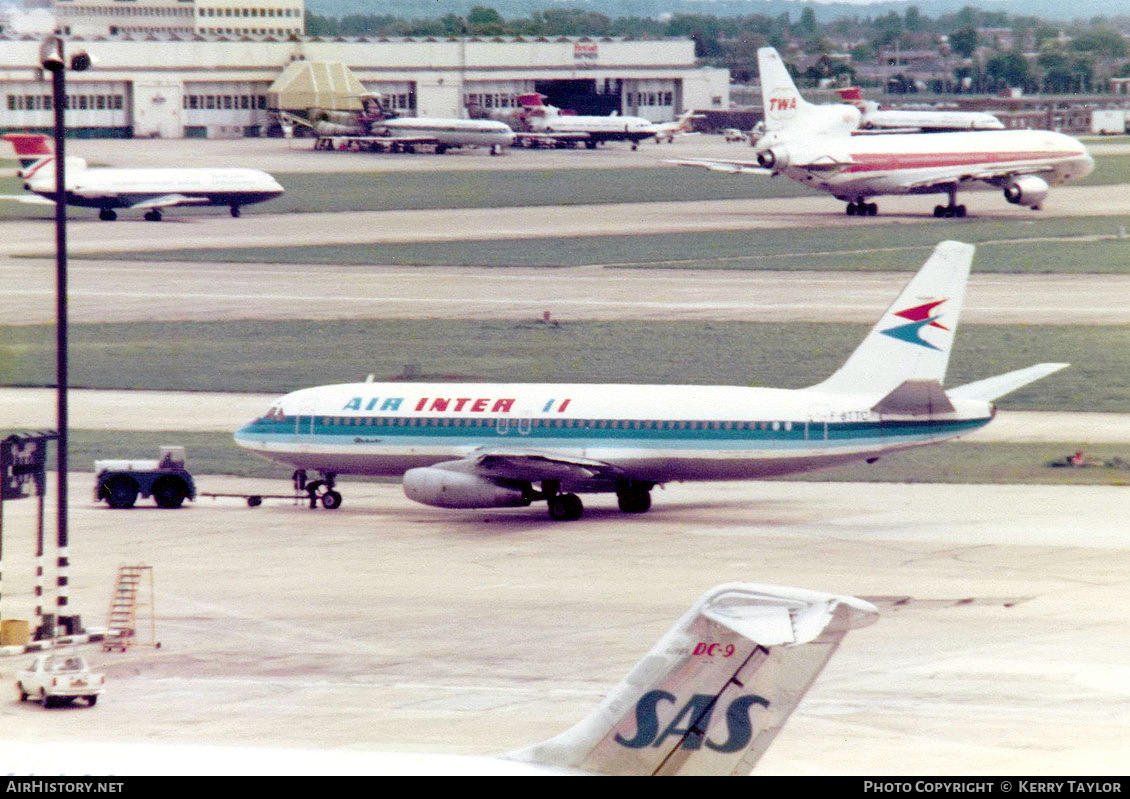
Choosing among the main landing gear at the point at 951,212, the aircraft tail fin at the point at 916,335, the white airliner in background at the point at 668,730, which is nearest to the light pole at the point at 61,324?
the white airliner in background at the point at 668,730

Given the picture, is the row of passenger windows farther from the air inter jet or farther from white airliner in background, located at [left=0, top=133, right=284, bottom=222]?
white airliner in background, located at [left=0, top=133, right=284, bottom=222]

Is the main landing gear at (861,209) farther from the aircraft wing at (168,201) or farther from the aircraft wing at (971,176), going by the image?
the aircraft wing at (168,201)

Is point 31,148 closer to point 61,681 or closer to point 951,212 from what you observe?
point 951,212

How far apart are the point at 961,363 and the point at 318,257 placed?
5264cm

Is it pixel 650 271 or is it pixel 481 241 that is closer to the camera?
pixel 650 271

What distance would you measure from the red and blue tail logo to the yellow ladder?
21860mm

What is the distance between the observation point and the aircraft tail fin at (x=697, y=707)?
1738 cm

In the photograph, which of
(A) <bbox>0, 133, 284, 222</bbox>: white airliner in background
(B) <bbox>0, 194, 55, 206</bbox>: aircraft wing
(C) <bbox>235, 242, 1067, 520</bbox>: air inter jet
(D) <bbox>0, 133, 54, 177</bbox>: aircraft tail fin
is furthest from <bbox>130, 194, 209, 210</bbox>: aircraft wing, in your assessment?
(C) <bbox>235, 242, 1067, 520</bbox>: air inter jet

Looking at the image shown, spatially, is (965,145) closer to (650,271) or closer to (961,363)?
(650,271)

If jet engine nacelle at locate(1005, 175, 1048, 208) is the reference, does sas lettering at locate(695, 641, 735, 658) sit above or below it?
below

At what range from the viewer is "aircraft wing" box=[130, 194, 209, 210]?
461 feet

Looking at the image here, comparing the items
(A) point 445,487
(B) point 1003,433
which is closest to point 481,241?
(B) point 1003,433

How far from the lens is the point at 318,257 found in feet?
385

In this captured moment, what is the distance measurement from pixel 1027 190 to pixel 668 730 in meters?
130
